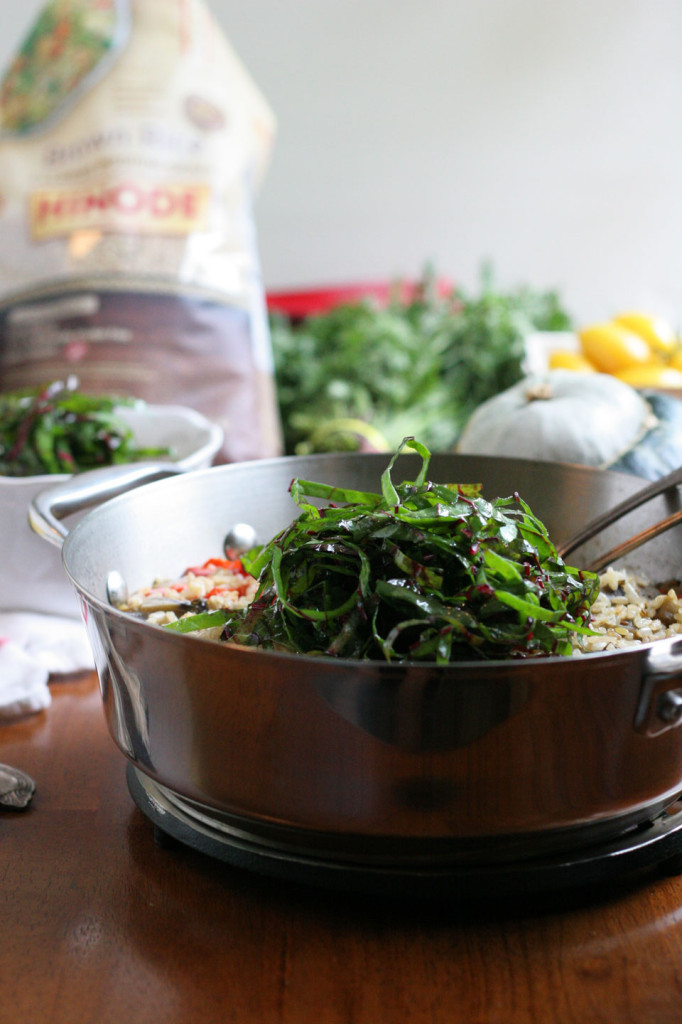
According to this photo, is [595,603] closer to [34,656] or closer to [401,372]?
Result: [34,656]

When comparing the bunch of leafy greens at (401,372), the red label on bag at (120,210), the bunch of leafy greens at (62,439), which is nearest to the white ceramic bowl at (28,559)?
the bunch of leafy greens at (62,439)

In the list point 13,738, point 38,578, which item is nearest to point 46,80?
point 38,578

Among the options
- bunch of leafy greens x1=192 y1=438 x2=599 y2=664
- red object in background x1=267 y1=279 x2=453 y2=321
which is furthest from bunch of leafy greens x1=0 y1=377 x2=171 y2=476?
red object in background x1=267 y1=279 x2=453 y2=321

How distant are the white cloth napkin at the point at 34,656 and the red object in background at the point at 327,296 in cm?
195

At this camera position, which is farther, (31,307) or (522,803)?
(31,307)

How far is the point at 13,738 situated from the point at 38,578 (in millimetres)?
235

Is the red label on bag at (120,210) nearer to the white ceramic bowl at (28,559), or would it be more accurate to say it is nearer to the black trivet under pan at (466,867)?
the white ceramic bowl at (28,559)

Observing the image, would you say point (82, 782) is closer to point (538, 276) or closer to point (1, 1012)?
point (1, 1012)

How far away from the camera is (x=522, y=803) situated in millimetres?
467

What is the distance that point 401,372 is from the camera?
1976 mm

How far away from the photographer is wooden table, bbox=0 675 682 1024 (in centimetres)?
48

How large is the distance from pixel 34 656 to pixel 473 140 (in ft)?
9.68

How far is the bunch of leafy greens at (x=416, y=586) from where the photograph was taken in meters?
0.52

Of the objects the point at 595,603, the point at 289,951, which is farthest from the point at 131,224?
the point at 289,951
